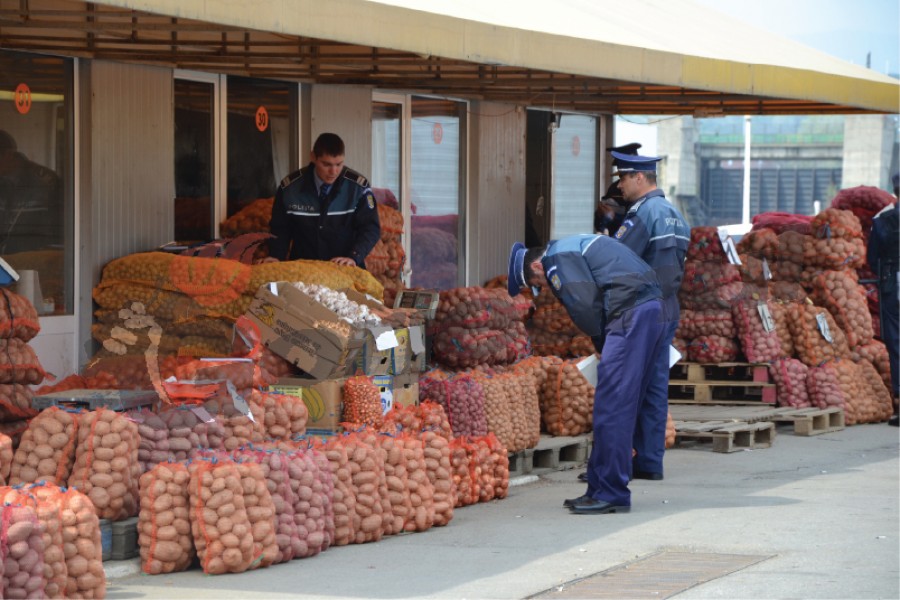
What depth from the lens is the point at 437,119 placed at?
50.3ft

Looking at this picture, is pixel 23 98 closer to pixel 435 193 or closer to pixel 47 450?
pixel 47 450

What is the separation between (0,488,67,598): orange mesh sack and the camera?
6.34 m

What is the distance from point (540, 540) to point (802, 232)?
26.9 feet

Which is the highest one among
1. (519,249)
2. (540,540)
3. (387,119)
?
(387,119)

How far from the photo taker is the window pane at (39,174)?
33.8ft

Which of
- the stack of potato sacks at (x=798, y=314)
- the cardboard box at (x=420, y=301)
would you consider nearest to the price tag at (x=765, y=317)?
the stack of potato sacks at (x=798, y=314)

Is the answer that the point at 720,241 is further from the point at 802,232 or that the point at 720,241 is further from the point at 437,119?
the point at 437,119

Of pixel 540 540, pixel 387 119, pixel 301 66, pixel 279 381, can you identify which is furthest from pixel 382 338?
pixel 387 119

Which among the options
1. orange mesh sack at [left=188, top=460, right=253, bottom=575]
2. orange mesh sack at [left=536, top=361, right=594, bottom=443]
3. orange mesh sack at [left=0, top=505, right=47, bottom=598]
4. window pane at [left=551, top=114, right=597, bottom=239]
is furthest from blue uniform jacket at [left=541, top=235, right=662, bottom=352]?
window pane at [left=551, top=114, right=597, bottom=239]

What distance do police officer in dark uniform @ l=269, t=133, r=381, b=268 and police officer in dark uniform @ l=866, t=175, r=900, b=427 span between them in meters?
5.74

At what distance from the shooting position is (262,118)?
42.0ft

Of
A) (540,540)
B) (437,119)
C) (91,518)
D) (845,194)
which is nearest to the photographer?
(91,518)

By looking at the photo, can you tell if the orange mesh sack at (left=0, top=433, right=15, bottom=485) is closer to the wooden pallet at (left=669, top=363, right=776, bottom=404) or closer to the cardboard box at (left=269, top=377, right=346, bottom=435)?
the cardboard box at (left=269, top=377, right=346, bottom=435)

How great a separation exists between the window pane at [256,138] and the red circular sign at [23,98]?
2279 mm
